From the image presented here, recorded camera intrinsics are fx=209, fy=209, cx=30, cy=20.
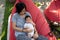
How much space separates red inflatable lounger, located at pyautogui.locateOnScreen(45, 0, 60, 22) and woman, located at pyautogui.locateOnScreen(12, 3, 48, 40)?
854 mm

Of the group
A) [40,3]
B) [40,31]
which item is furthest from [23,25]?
[40,3]

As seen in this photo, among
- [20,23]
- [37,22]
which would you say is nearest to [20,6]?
[20,23]

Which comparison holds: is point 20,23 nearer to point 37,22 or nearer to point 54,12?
point 37,22

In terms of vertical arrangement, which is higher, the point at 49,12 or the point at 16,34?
the point at 49,12

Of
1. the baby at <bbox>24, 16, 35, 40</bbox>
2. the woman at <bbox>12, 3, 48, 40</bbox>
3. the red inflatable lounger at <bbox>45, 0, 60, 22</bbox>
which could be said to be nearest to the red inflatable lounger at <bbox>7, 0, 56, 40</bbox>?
the woman at <bbox>12, 3, 48, 40</bbox>

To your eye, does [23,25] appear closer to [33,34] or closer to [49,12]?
[33,34]

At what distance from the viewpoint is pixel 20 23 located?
11.8 ft

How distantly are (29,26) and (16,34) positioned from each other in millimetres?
264

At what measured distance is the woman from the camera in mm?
3493

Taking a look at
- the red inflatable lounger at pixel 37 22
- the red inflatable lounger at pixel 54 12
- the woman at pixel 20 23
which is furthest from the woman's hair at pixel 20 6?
the red inflatable lounger at pixel 54 12

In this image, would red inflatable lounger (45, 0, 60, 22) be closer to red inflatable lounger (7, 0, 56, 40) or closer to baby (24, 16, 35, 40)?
red inflatable lounger (7, 0, 56, 40)

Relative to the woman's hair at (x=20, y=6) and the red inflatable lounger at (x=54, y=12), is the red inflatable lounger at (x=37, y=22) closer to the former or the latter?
the woman's hair at (x=20, y=6)

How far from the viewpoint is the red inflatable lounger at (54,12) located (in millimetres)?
4320

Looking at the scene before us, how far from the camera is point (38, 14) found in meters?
3.90
